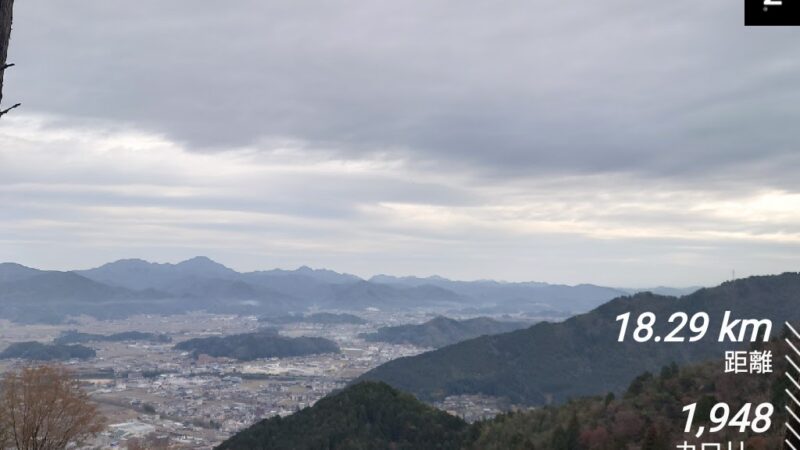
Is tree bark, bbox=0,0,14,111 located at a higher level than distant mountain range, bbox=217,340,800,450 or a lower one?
higher

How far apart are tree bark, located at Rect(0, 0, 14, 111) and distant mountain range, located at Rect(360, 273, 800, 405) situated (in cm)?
13348

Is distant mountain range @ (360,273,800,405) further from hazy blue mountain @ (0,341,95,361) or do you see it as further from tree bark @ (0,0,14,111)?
tree bark @ (0,0,14,111)

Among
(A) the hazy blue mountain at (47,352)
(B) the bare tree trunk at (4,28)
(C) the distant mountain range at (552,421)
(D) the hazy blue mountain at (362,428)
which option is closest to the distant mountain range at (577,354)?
(D) the hazy blue mountain at (362,428)

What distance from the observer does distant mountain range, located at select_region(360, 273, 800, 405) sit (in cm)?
13900

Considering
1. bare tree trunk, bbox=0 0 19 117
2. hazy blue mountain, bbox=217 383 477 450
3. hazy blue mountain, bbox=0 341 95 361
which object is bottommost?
hazy blue mountain, bbox=0 341 95 361

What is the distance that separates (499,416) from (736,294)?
110 meters

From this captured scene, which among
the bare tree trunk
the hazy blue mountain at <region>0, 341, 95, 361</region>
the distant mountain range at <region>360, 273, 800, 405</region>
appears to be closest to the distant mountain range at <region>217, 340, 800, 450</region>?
the bare tree trunk

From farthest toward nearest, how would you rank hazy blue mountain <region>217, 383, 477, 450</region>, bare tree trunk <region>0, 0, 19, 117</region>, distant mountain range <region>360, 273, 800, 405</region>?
distant mountain range <region>360, 273, 800, 405</region>, hazy blue mountain <region>217, 383, 477, 450</region>, bare tree trunk <region>0, 0, 19, 117</region>

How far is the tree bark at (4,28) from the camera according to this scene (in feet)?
20.4

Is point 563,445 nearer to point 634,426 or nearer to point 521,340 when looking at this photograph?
point 634,426

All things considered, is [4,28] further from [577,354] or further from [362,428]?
[577,354]

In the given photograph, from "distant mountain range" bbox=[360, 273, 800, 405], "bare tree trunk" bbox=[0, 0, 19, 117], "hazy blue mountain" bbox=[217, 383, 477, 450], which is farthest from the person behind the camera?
"distant mountain range" bbox=[360, 273, 800, 405]

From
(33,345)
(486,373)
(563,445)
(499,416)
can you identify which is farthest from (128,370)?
(563,445)

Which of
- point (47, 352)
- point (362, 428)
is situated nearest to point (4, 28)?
point (362, 428)
